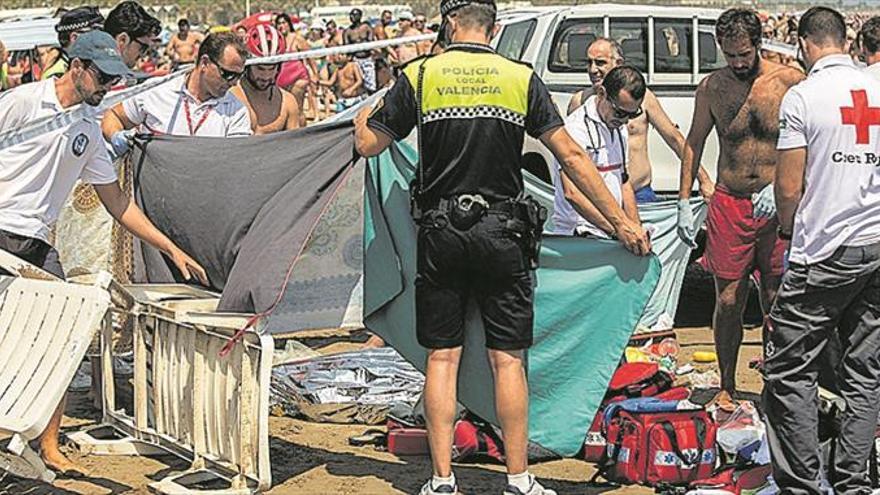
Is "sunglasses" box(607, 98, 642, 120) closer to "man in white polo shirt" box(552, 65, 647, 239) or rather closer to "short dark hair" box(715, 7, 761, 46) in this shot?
"man in white polo shirt" box(552, 65, 647, 239)

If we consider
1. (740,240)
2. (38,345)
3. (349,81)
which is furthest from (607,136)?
(349,81)

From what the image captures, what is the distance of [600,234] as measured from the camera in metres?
7.07

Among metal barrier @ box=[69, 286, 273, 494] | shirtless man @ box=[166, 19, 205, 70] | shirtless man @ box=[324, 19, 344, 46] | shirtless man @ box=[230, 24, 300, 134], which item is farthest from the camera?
shirtless man @ box=[324, 19, 344, 46]

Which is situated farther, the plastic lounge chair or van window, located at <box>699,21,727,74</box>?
van window, located at <box>699,21,727,74</box>

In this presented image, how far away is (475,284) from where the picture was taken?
19.2 ft

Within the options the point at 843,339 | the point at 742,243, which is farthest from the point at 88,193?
the point at 843,339

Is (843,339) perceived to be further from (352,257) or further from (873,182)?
(352,257)

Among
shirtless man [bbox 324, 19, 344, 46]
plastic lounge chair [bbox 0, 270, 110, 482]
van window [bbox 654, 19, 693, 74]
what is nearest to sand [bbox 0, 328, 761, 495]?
plastic lounge chair [bbox 0, 270, 110, 482]

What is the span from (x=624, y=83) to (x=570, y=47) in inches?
178

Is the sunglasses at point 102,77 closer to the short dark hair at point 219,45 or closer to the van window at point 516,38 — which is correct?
the short dark hair at point 219,45

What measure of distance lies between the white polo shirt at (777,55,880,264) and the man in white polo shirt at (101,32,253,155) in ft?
9.94

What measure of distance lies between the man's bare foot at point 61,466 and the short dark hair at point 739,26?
3822mm

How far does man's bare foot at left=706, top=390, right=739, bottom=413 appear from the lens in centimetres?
715

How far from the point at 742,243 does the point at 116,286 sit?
3.21 metres
